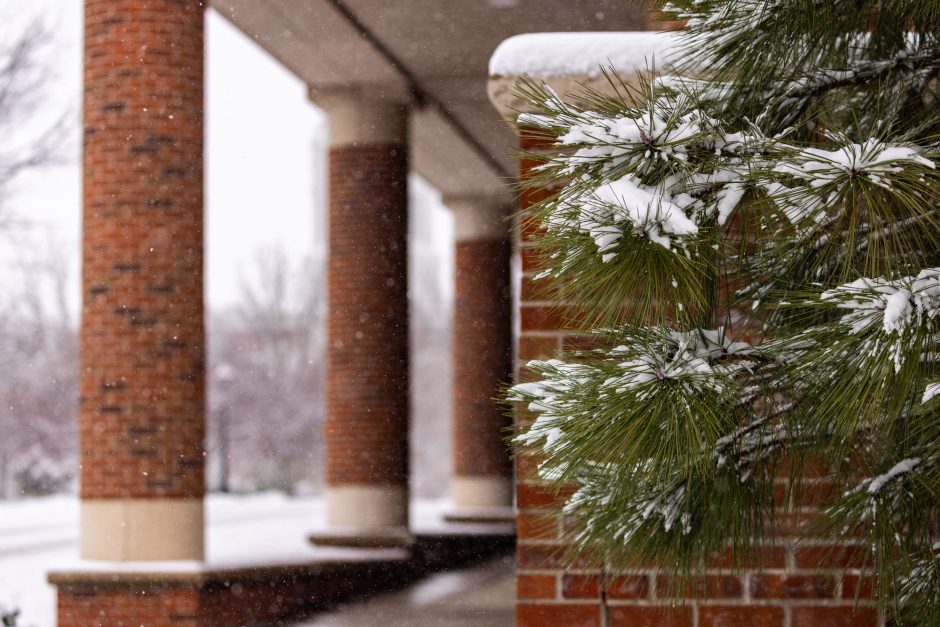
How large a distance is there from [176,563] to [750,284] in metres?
6.28

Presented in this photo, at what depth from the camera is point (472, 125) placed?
1577 centimetres

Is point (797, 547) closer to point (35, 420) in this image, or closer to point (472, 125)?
point (472, 125)

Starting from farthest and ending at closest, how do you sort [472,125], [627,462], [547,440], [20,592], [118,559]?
[472,125], [20,592], [118,559], [547,440], [627,462]

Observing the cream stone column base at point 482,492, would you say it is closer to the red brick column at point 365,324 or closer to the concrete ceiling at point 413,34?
the red brick column at point 365,324

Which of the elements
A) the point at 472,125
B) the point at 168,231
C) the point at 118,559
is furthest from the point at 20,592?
the point at 472,125

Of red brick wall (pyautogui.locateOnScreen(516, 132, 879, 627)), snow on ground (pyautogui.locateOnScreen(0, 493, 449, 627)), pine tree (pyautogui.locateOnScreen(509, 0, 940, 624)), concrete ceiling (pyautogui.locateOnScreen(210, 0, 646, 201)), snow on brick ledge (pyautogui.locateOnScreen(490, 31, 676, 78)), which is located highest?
concrete ceiling (pyautogui.locateOnScreen(210, 0, 646, 201))

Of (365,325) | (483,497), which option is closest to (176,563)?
(365,325)

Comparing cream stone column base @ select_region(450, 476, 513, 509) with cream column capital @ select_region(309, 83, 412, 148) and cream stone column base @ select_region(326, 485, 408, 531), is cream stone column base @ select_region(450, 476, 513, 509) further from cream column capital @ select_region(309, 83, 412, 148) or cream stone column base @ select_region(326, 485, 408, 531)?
cream column capital @ select_region(309, 83, 412, 148)

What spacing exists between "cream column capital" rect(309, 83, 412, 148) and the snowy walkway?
15.8ft

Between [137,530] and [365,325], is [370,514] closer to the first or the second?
[365,325]

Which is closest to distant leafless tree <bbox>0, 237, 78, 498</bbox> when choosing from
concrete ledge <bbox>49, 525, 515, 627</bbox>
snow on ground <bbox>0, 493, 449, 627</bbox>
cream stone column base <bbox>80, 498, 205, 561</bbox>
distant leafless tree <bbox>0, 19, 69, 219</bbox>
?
snow on ground <bbox>0, 493, 449, 627</bbox>

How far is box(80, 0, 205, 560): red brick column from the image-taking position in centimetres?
816

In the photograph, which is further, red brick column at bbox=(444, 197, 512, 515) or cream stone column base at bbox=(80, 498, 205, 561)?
red brick column at bbox=(444, 197, 512, 515)

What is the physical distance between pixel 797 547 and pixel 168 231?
5965 millimetres
